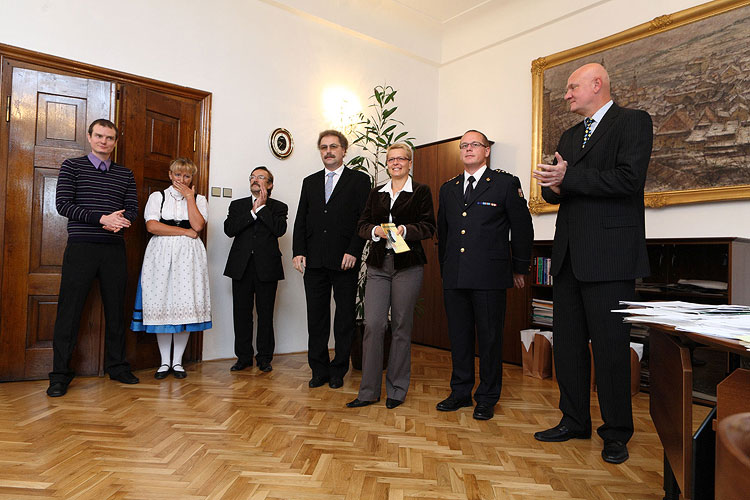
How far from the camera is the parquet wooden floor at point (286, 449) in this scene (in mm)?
1763

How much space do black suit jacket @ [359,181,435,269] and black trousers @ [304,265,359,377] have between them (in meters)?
0.41

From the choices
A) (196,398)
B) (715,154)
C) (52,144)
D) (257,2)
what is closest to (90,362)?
(196,398)

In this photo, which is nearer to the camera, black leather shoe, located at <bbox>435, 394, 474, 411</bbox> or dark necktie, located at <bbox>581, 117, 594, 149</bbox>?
dark necktie, located at <bbox>581, 117, 594, 149</bbox>

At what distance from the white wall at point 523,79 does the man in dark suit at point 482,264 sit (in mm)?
1573

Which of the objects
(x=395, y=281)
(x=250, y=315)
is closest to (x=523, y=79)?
(x=395, y=281)

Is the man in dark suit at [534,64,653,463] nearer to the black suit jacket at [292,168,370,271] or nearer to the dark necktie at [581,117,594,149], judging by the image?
the dark necktie at [581,117,594,149]

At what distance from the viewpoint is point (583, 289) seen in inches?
88.4

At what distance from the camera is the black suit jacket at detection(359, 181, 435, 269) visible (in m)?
2.79

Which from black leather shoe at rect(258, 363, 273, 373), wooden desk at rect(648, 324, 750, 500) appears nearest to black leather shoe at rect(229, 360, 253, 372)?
black leather shoe at rect(258, 363, 273, 373)

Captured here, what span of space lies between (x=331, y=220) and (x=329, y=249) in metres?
0.19

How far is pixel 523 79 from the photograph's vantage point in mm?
4695

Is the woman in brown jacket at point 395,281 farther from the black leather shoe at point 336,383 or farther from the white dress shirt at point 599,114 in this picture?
the white dress shirt at point 599,114

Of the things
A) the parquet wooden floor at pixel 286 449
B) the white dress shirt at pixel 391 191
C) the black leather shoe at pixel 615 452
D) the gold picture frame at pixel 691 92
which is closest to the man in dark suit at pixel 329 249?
the parquet wooden floor at pixel 286 449

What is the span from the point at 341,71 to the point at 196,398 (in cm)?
337
